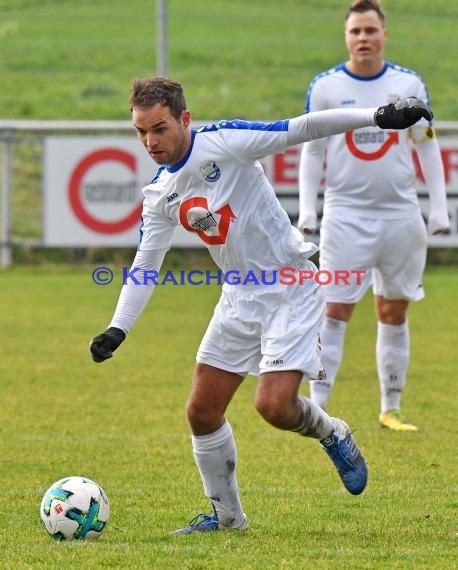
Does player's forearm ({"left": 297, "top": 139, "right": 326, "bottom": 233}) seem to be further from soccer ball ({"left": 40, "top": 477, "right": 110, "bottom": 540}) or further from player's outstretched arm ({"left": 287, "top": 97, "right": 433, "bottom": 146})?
soccer ball ({"left": 40, "top": 477, "right": 110, "bottom": 540})

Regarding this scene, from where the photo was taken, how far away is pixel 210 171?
5.86 meters

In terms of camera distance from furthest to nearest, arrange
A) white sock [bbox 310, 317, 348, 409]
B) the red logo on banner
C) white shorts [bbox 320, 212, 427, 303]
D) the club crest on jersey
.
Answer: the red logo on banner
white sock [bbox 310, 317, 348, 409]
white shorts [bbox 320, 212, 427, 303]
the club crest on jersey

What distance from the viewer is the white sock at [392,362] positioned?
8.99 m

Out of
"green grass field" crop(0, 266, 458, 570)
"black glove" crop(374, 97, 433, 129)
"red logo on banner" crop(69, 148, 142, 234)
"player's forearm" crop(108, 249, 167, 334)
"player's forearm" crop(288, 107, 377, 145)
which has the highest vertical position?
"black glove" crop(374, 97, 433, 129)

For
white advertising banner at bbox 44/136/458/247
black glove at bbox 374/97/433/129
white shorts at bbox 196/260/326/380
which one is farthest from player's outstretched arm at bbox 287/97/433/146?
white advertising banner at bbox 44/136/458/247

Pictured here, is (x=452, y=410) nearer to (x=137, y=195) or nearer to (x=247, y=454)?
(x=247, y=454)

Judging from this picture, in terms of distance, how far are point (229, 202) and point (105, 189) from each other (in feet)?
44.2

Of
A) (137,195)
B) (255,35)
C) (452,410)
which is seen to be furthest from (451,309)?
(255,35)

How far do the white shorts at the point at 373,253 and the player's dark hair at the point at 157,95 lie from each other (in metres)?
3.12

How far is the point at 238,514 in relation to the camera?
6012mm

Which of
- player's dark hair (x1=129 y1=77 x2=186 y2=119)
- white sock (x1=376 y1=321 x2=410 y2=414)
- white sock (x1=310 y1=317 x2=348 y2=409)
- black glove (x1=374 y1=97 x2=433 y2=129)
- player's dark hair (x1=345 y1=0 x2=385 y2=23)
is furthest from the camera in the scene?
white sock (x1=376 y1=321 x2=410 y2=414)

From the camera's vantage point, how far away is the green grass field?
218 inches

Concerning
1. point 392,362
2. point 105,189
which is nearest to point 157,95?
point 392,362

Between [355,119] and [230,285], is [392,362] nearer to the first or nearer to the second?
[230,285]
